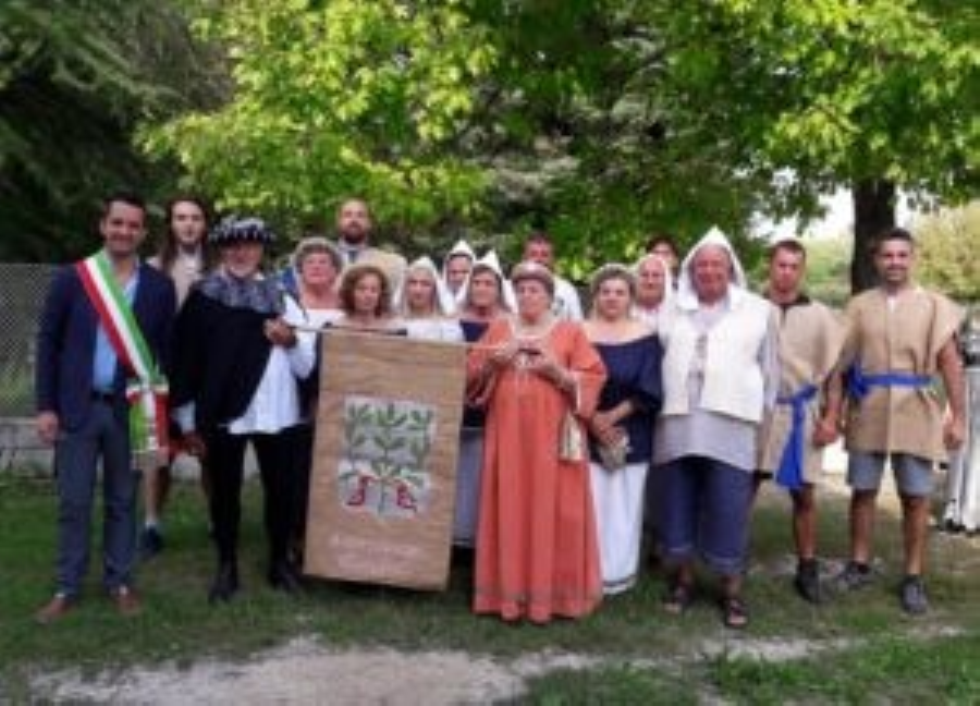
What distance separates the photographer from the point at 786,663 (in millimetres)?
6488

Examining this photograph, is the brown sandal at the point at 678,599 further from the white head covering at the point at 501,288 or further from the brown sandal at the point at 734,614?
the white head covering at the point at 501,288

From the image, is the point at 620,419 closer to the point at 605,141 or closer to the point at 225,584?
the point at 225,584

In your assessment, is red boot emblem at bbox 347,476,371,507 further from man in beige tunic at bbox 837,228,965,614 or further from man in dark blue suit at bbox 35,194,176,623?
man in beige tunic at bbox 837,228,965,614

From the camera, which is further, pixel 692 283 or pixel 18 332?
pixel 18 332

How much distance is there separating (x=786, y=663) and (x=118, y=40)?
880cm

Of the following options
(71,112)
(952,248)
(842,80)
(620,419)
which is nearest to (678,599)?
(620,419)

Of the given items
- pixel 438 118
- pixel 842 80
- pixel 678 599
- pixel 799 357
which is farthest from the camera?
pixel 438 118

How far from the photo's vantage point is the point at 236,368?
686 centimetres

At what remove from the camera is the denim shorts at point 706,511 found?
7.07m

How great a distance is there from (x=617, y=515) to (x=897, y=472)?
5.15 feet

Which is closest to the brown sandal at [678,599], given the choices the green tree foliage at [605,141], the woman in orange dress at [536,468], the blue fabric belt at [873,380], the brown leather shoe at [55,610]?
the woman in orange dress at [536,468]

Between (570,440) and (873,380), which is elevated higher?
(873,380)

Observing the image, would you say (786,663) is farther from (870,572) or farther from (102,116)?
(102,116)

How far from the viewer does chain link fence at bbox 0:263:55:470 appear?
1090cm
